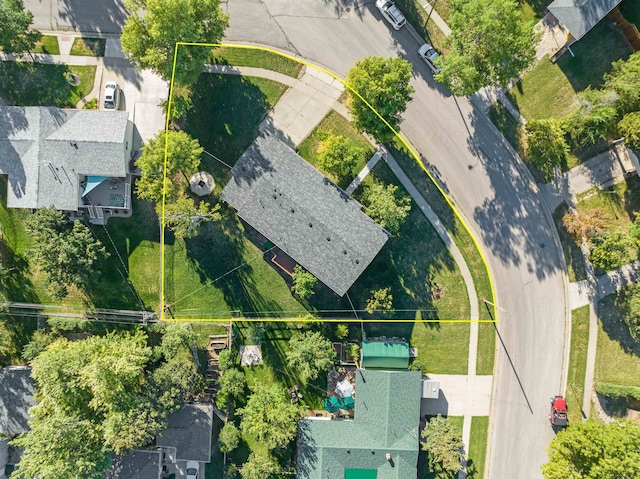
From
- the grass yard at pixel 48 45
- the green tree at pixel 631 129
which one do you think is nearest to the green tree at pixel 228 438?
the grass yard at pixel 48 45

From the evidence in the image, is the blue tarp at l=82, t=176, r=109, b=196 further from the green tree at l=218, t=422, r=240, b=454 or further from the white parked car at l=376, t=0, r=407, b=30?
the white parked car at l=376, t=0, r=407, b=30

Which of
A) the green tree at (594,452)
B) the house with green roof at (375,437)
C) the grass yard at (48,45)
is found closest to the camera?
the green tree at (594,452)

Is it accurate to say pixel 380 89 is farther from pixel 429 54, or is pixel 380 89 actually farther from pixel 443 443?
pixel 443 443

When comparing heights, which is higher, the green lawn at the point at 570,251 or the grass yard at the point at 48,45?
the grass yard at the point at 48,45

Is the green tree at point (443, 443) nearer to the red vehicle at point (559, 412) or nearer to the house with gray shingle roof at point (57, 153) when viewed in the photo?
the red vehicle at point (559, 412)

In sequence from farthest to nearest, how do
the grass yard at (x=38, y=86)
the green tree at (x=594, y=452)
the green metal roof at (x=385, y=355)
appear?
the grass yard at (x=38, y=86) < the green metal roof at (x=385, y=355) < the green tree at (x=594, y=452)

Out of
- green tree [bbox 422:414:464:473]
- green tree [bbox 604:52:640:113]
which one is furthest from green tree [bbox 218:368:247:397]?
green tree [bbox 604:52:640:113]
